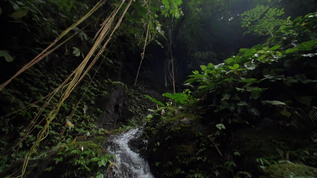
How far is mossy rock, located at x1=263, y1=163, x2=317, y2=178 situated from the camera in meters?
1.22

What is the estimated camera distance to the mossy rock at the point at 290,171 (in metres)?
1.22

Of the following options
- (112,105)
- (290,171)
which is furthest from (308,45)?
(112,105)

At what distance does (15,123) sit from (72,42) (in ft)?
9.02

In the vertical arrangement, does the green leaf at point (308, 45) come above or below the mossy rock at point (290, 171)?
above

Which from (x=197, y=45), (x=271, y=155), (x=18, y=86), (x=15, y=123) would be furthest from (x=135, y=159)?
(x=197, y=45)

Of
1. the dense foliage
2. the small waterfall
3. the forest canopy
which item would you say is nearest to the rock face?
the forest canopy

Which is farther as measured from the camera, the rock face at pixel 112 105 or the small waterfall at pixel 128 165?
the rock face at pixel 112 105

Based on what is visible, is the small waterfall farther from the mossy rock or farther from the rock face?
the rock face

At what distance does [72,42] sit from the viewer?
431cm

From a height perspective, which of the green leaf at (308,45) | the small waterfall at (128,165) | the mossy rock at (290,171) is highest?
the green leaf at (308,45)

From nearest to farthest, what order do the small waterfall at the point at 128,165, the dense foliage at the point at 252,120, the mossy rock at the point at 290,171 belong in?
the mossy rock at the point at 290,171, the dense foliage at the point at 252,120, the small waterfall at the point at 128,165

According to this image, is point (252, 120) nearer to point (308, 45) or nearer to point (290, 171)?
point (290, 171)

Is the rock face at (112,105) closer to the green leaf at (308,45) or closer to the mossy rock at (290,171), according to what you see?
the mossy rock at (290,171)

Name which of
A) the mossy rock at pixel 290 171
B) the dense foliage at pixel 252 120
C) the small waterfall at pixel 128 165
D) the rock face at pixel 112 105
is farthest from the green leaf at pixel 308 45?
the rock face at pixel 112 105
